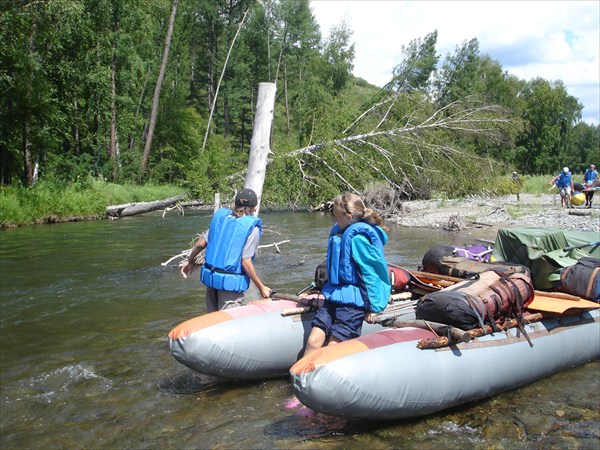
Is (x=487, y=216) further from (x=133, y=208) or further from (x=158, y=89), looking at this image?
(x=158, y=89)

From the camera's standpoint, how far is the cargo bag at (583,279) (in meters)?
5.11

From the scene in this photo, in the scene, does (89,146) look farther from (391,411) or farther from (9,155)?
(391,411)

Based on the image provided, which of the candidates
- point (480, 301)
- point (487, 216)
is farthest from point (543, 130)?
point (480, 301)

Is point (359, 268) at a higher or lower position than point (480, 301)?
higher

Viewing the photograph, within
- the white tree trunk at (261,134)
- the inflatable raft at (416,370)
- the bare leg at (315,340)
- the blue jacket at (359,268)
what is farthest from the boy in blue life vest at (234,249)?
the white tree trunk at (261,134)

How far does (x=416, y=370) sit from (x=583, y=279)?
8.47 feet

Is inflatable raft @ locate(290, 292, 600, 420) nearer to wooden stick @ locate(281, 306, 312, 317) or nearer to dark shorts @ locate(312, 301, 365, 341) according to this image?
dark shorts @ locate(312, 301, 365, 341)

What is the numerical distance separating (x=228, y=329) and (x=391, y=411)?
4.80 ft

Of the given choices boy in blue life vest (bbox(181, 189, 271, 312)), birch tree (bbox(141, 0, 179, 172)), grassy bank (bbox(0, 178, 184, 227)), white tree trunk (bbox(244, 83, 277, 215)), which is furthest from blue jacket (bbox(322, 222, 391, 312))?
birch tree (bbox(141, 0, 179, 172))

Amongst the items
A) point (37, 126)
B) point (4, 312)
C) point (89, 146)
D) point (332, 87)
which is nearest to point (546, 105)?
point (332, 87)

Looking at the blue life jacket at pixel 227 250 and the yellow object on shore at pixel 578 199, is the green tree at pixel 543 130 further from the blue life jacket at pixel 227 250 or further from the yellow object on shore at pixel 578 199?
the blue life jacket at pixel 227 250

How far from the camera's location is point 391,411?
3607 mm

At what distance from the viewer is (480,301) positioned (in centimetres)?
418

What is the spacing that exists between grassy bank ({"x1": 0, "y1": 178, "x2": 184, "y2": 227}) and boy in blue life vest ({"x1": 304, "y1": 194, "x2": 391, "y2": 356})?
1487cm
